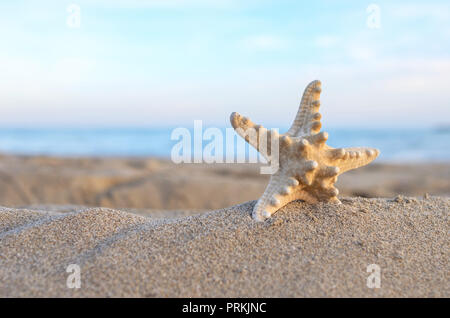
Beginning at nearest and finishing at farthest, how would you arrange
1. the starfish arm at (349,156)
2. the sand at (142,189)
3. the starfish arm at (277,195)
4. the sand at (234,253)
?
the sand at (234,253) < the starfish arm at (277,195) < the starfish arm at (349,156) < the sand at (142,189)

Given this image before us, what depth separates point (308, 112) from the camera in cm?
292

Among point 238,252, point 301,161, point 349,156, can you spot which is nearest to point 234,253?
point 238,252

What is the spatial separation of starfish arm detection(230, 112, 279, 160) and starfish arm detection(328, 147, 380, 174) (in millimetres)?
424

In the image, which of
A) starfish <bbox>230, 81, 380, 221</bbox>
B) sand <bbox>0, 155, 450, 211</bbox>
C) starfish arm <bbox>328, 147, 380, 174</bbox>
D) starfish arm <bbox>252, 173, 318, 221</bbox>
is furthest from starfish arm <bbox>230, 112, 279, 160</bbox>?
sand <bbox>0, 155, 450, 211</bbox>

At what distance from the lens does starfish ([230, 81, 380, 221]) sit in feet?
8.74

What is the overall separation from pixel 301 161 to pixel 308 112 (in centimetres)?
44

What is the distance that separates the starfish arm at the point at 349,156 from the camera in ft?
9.02

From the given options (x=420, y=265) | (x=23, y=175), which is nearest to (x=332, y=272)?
(x=420, y=265)

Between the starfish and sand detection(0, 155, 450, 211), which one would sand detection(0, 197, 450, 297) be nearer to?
the starfish

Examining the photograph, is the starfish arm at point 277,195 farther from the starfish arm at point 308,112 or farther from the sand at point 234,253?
the starfish arm at point 308,112

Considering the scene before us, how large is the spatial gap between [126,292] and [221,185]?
5.80 m

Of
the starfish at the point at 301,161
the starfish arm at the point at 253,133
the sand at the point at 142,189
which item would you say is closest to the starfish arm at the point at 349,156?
the starfish at the point at 301,161

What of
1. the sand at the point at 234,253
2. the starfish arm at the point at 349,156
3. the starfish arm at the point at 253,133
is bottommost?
the sand at the point at 234,253
